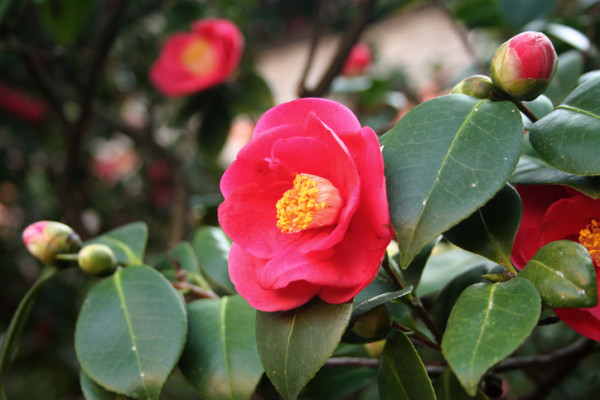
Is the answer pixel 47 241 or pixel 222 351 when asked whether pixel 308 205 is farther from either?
pixel 47 241

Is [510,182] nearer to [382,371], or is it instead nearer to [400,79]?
[382,371]

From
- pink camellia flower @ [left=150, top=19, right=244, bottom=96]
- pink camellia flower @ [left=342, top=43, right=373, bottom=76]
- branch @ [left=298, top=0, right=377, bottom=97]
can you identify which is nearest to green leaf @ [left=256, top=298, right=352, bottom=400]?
branch @ [left=298, top=0, right=377, bottom=97]

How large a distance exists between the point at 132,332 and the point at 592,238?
17.4 inches

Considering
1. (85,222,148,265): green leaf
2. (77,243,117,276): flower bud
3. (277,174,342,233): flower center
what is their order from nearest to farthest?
(277,174,342,233): flower center → (77,243,117,276): flower bud → (85,222,148,265): green leaf

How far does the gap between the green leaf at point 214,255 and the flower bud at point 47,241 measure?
7.0 inches

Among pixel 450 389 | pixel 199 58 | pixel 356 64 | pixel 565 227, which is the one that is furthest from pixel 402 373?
pixel 356 64

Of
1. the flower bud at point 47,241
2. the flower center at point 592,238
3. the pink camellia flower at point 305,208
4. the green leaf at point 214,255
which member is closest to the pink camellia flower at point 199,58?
the green leaf at point 214,255

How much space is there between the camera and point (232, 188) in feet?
1.63

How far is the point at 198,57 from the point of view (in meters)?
1.46

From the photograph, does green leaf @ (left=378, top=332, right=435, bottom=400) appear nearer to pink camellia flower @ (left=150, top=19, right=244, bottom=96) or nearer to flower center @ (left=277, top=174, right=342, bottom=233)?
flower center @ (left=277, top=174, right=342, bottom=233)

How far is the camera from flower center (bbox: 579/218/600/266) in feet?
1.48

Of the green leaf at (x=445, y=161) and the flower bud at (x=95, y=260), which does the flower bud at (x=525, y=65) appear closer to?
the green leaf at (x=445, y=161)

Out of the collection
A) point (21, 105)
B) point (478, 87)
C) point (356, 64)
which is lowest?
point (21, 105)

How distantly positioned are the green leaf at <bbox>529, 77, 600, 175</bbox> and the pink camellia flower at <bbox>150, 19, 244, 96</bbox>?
1022 mm
